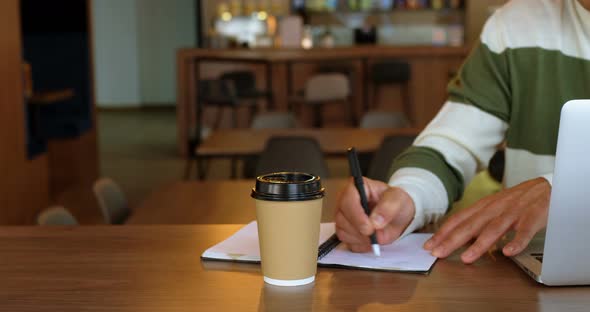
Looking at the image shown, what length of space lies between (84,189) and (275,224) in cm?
586

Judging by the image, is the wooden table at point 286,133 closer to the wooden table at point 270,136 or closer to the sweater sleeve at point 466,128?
the wooden table at point 270,136

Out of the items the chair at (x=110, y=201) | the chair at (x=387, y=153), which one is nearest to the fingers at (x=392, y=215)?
the chair at (x=110, y=201)

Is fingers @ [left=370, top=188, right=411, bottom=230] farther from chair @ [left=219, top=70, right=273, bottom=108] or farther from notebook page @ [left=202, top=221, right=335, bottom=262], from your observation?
chair @ [left=219, top=70, right=273, bottom=108]

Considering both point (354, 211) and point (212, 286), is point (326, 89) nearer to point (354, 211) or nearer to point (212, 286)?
point (354, 211)

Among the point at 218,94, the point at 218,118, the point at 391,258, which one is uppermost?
the point at 391,258

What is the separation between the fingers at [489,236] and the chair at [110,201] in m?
1.87

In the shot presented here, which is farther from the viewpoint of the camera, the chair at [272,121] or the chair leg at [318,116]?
the chair leg at [318,116]

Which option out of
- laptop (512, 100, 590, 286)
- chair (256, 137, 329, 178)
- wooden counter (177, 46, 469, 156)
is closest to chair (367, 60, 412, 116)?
wooden counter (177, 46, 469, 156)

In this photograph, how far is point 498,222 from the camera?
118cm

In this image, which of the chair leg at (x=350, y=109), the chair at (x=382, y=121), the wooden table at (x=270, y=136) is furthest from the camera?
the chair leg at (x=350, y=109)

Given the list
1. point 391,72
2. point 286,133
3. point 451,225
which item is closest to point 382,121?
point 286,133

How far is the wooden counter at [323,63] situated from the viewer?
28.0 feet

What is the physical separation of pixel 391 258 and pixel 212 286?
277 millimetres

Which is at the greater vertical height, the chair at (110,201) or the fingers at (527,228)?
the fingers at (527,228)
